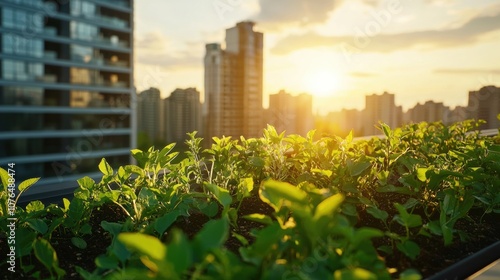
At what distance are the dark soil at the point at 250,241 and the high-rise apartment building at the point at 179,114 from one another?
47806 millimetres

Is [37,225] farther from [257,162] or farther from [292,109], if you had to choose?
[292,109]

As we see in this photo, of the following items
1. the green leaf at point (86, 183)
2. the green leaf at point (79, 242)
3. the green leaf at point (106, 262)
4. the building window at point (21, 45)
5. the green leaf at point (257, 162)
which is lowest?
the green leaf at point (79, 242)

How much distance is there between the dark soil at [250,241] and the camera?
1.14 metres

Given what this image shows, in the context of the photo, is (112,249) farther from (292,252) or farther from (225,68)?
(225,68)

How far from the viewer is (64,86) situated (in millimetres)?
31766

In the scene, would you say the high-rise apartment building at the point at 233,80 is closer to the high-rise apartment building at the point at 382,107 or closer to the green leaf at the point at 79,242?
the high-rise apartment building at the point at 382,107

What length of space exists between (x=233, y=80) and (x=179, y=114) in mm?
11661

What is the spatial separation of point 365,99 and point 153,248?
519 inches

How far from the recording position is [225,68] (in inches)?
1618

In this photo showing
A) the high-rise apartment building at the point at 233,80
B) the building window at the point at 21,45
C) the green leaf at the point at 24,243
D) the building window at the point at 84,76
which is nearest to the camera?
the green leaf at the point at 24,243

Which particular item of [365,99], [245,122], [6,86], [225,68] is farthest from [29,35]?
[365,99]

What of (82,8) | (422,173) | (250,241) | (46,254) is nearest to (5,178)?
(46,254)

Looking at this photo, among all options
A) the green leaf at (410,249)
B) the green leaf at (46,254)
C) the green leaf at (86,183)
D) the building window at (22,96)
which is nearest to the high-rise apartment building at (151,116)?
the building window at (22,96)

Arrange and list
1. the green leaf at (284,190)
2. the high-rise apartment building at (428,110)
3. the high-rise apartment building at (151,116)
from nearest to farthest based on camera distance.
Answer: the green leaf at (284,190)
the high-rise apartment building at (428,110)
the high-rise apartment building at (151,116)
